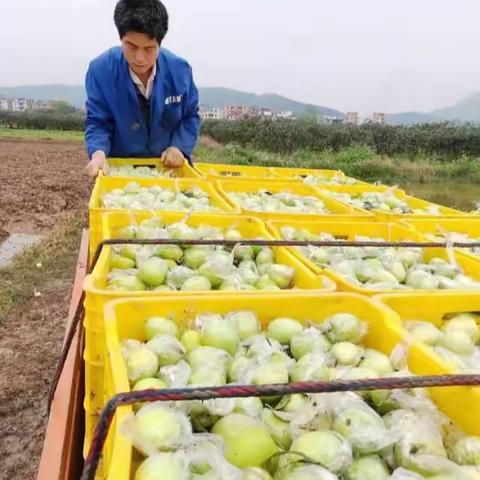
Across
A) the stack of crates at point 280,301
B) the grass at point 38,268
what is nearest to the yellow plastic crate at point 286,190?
the stack of crates at point 280,301

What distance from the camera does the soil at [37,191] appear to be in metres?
11.2

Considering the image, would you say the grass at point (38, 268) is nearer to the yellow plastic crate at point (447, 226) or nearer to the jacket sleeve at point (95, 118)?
the jacket sleeve at point (95, 118)

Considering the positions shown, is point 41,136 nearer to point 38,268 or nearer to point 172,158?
point 38,268

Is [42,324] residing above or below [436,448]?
below

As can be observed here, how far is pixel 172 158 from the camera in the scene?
4809 mm

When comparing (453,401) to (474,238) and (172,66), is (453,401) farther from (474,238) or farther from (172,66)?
(172,66)

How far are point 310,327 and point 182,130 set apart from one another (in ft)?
12.1

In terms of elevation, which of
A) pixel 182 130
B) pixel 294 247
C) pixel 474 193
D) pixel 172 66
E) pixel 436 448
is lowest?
pixel 474 193

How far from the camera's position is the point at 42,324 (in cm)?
566

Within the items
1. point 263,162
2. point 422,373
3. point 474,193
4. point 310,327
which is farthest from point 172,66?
point 263,162

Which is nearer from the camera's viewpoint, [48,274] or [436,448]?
[436,448]

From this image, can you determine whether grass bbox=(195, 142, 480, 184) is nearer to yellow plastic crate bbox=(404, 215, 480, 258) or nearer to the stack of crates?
yellow plastic crate bbox=(404, 215, 480, 258)

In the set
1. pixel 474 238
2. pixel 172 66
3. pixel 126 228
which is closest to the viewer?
pixel 126 228

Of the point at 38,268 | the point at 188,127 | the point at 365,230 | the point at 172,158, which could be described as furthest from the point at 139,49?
the point at 38,268
